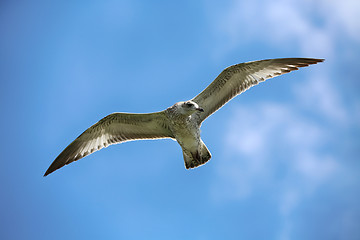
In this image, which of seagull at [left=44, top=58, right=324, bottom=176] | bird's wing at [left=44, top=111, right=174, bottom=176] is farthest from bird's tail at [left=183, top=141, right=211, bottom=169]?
bird's wing at [left=44, top=111, right=174, bottom=176]

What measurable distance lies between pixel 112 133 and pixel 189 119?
1.99 metres

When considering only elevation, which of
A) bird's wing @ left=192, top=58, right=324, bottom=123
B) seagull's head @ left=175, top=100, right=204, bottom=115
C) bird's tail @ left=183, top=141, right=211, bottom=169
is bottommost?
bird's tail @ left=183, top=141, right=211, bottom=169

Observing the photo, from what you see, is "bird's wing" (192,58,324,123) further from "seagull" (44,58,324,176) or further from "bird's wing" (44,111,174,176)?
"bird's wing" (44,111,174,176)

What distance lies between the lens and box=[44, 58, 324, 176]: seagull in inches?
339

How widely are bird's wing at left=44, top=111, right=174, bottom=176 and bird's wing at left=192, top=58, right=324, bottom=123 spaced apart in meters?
1.02

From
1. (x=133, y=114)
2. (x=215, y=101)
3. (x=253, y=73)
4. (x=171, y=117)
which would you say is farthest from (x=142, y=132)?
(x=253, y=73)

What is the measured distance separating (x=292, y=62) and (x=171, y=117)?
2794mm

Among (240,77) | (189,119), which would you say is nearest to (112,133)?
(189,119)

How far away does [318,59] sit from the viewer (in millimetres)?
8648

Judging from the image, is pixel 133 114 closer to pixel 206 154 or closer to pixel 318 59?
pixel 206 154

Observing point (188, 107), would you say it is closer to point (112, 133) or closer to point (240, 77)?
point (240, 77)

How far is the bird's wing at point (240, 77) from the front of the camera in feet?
28.9

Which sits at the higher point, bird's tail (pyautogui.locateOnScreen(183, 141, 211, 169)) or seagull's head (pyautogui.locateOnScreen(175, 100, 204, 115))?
seagull's head (pyautogui.locateOnScreen(175, 100, 204, 115))

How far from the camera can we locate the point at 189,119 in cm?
861
